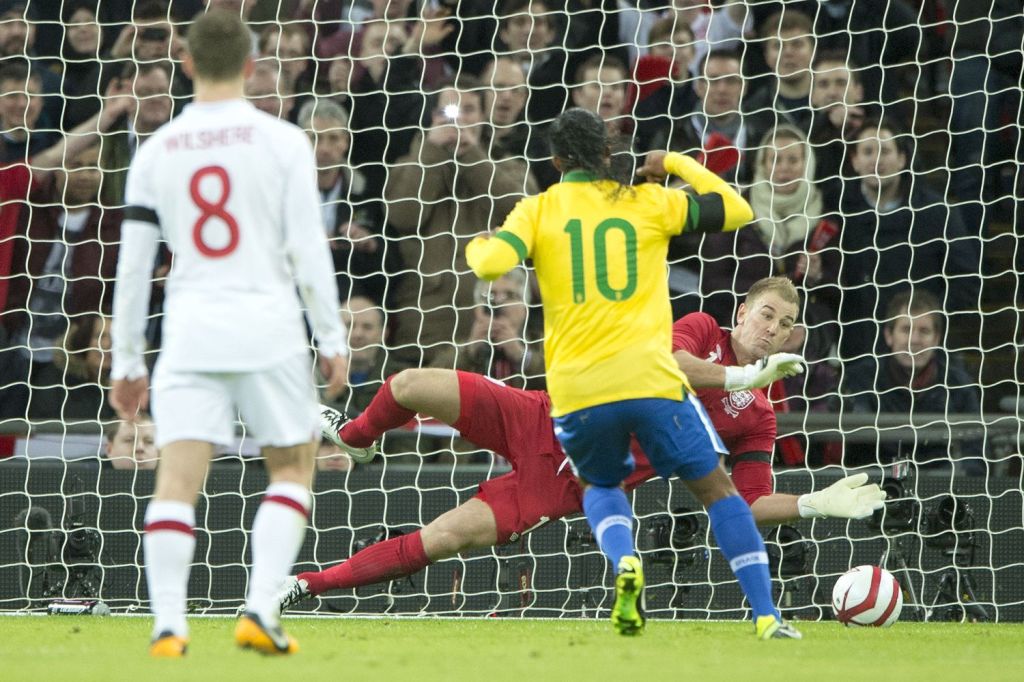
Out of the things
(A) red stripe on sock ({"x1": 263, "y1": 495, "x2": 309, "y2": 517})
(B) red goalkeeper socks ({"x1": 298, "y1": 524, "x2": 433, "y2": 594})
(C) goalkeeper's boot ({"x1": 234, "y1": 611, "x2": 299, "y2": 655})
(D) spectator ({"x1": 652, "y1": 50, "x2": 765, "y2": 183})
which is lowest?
(B) red goalkeeper socks ({"x1": 298, "y1": 524, "x2": 433, "y2": 594})

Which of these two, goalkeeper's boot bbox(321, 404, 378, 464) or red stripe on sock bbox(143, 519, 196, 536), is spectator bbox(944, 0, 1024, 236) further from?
red stripe on sock bbox(143, 519, 196, 536)

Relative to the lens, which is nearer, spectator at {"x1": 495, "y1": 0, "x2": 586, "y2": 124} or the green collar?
the green collar

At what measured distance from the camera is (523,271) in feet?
27.9

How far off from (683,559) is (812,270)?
6.25 ft

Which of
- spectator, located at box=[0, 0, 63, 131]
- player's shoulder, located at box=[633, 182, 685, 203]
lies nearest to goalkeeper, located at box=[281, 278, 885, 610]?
player's shoulder, located at box=[633, 182, 685, 203]

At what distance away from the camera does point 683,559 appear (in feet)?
25.0

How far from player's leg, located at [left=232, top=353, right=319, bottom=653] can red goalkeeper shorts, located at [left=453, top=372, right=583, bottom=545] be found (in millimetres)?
2101

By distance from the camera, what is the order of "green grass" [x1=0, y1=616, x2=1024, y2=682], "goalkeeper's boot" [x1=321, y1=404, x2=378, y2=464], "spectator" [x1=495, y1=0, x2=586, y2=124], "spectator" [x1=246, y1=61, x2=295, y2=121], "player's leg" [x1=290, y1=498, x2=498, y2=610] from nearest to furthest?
"green grass" [x1=0, y1=616, x2=1024, y2=682] < "player's leg" [x1=290, y1=498, x2=498, y2=610] < "goalkeeper's boot" [x1=321, y1=404, x2=378, y2=464] < "spectator" [x1=246, y1=61, x2=295, y2=121] < "spectator" [x1=495, y1=0, x2=586, y2=124]

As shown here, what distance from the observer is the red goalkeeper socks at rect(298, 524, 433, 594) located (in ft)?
20.7

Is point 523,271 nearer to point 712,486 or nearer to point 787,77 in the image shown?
point 787,77

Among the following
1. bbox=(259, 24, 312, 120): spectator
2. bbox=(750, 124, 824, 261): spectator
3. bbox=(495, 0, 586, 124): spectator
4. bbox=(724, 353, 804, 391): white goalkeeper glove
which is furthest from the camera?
bbox=(495, 0, 586, 124): spectator

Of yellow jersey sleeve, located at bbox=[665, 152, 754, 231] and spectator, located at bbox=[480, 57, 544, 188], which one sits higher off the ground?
spectator, located at bbox=[480, 57, 544, 188]

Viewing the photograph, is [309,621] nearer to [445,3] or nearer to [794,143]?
[794,143]

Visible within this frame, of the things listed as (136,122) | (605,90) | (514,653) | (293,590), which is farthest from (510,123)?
(514,653)
